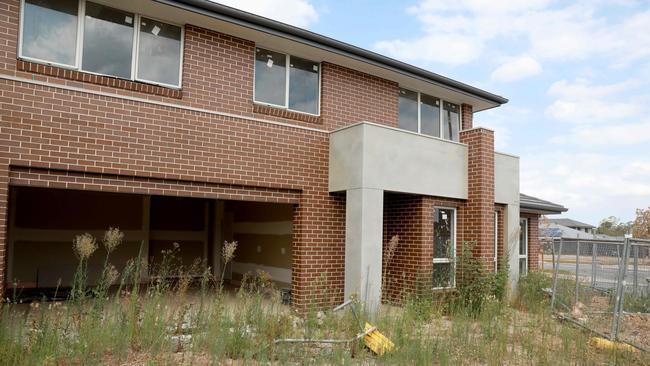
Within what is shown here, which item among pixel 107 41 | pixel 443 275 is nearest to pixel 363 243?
pixel 443 275

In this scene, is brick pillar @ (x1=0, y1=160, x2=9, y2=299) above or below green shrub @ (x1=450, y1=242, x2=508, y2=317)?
above

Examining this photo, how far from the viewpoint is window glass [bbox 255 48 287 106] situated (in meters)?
9.62

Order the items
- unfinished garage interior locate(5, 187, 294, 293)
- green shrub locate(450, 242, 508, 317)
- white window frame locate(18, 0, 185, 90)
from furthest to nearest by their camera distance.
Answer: unfinished garage interior locate(5, 187, 294, 293) → green shrub locate(450, 242, 508, 317) → white window frame locate(18, 0, 185, 90)

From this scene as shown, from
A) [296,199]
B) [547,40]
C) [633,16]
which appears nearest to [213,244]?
[296,199]

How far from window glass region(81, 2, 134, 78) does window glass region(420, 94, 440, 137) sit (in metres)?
7.24

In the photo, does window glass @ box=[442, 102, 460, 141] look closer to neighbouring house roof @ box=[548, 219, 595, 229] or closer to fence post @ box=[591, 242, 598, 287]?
fence post @ box=[591, 242, 598, 287]

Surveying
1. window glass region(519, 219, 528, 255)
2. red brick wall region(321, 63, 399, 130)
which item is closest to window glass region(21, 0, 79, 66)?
red brick wall region(321, 63, 399, 130)

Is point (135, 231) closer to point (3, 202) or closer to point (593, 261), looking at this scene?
point (3, 202)

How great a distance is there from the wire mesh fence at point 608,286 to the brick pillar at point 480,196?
1503 millimetres

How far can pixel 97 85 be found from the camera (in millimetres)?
7805

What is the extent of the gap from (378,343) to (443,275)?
16.7ft

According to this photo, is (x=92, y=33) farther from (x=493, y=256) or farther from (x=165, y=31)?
(x=493, y=256)

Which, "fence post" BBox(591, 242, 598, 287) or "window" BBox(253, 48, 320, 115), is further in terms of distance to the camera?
"window" BBox(253, 48, 320, 115)

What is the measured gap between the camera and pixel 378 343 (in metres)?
5.84
